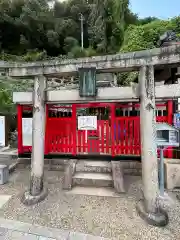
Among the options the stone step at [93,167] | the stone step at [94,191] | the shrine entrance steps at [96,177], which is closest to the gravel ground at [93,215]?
the stone step at [94,191]

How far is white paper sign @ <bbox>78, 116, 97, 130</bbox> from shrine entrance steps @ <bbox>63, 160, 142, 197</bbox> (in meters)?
1.12

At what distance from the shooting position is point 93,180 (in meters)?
5.02

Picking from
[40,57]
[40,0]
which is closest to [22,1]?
[40,0]

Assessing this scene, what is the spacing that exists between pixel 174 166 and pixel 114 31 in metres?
29.2

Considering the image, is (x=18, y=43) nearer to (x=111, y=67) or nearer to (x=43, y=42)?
(x=43, y=42)

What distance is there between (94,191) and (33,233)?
195cm

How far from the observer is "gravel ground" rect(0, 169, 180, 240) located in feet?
10.8

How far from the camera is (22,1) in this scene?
3172 centimetres

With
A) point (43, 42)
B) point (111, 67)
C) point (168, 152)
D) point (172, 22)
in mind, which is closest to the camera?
point (111, 67)

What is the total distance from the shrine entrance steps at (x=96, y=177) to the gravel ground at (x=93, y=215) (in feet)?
0.83

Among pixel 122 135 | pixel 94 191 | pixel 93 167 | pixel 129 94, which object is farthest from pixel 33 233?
pixel 122 135

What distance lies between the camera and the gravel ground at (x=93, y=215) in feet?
10.8

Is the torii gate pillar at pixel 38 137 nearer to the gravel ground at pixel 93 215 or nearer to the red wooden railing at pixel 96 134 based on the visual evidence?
the gravel ground at pixel 93 215

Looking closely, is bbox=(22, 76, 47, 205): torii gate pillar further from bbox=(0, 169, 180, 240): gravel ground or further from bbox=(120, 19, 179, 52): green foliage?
bbox=(120, 19, 179, 52): green foliage
